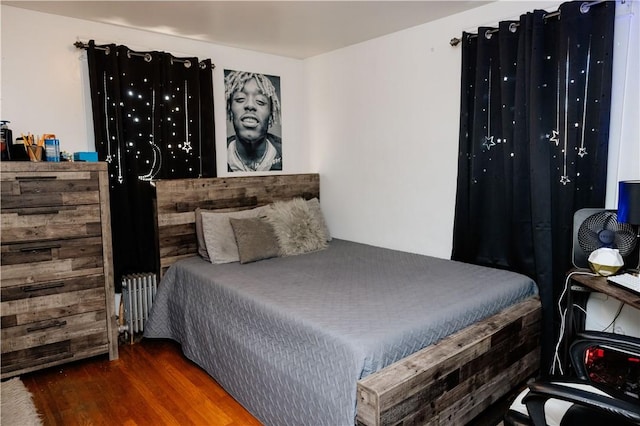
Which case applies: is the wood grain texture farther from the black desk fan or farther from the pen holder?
the black desk fan

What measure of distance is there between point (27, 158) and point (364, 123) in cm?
248

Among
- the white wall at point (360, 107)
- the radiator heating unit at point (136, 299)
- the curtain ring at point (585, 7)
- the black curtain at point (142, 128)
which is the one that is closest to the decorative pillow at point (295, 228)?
the white wall at point (360, 107)

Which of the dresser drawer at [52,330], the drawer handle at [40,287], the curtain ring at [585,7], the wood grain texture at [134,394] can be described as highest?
the curtain ring at [585,7]

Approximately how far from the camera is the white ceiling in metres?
2.69

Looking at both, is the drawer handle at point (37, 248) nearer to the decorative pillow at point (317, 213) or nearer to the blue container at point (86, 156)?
the blue container at point (86, 156)

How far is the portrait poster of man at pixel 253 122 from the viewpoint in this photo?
3.71 metres

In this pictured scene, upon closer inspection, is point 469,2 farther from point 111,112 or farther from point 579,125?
point 111,112

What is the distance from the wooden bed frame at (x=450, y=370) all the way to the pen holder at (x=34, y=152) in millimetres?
791

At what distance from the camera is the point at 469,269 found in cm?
276

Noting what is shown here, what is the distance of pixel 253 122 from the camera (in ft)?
12.6

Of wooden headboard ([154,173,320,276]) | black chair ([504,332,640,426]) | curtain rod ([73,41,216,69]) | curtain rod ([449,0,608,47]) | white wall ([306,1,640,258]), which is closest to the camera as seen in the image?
black chair ([504,332,640,426])

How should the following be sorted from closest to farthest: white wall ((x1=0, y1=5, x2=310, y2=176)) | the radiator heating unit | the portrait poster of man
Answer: white wall ((x1=0, y1=5, x2=310, y2=176)), the radiator heating unit, the portrait poster of man

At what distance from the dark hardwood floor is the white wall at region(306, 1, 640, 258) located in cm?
152

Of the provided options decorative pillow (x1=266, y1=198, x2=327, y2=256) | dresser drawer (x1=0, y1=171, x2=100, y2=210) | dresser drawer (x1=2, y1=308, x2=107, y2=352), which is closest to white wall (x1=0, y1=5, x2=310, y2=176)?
dresser drawer (x1=0, y1=171, x2=100, y2=210)
